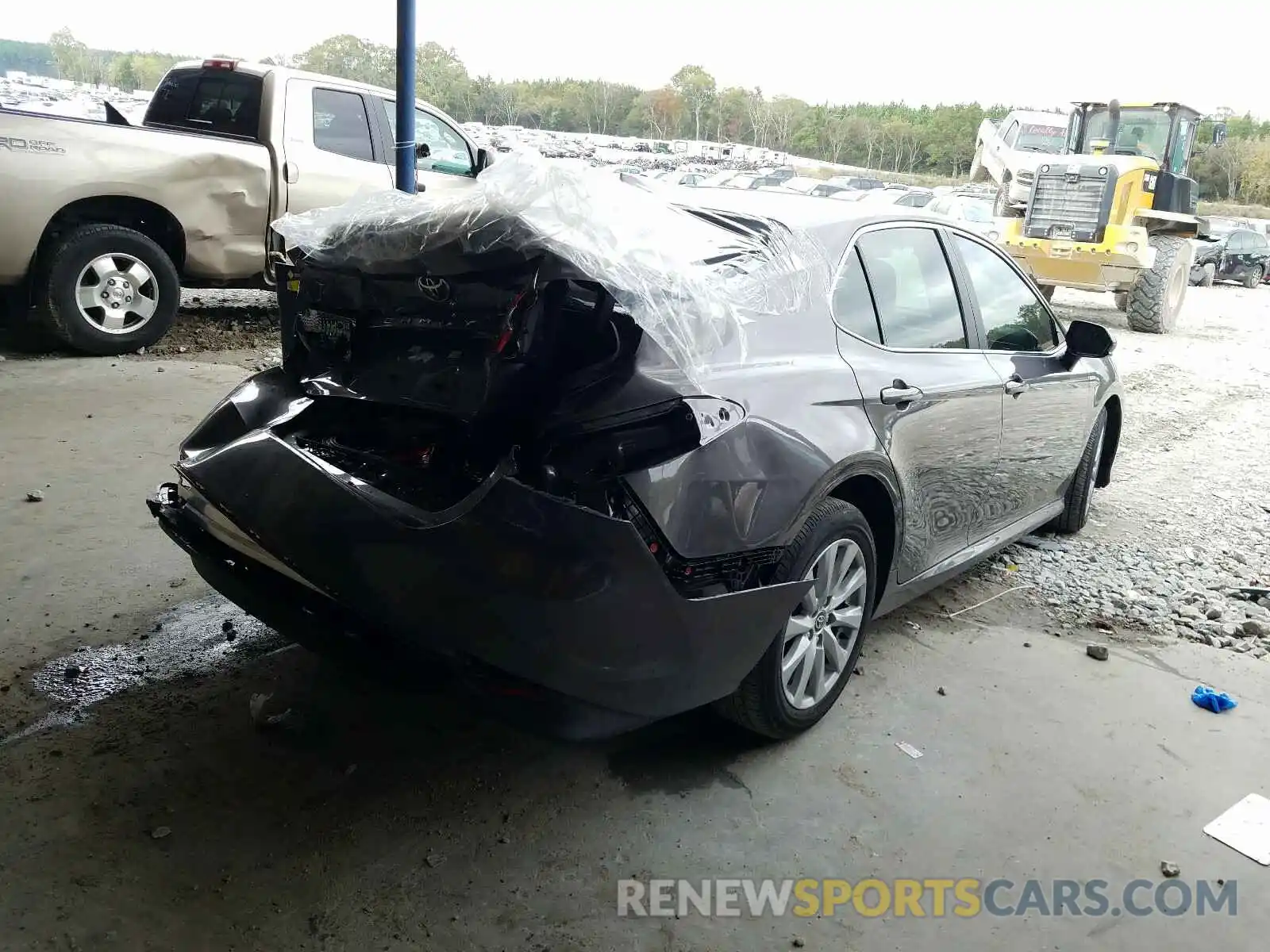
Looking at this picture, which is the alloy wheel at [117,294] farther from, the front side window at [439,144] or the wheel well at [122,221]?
the front side window at [439,144]

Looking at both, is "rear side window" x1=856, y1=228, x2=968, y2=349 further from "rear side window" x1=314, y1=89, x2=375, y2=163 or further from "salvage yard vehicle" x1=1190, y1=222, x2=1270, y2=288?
"salvage yard vehicle" x1=1190, y1=222, x2=1270, y2=288

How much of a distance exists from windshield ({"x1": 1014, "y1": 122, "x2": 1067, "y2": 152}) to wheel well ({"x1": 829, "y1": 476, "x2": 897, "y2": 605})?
15.5 metres

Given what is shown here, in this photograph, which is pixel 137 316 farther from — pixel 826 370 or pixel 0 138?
pixel 826 370

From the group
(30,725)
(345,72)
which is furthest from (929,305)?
(345,72)

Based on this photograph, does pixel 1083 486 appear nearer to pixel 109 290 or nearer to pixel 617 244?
pixel 617 244

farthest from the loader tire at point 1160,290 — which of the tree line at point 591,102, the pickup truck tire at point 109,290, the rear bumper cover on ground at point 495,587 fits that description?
the rear bumper cover on ground at point 495,587

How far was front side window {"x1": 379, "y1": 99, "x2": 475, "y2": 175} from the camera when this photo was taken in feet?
27.5

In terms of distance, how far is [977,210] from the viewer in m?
17.8

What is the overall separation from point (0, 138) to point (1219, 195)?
32.6 metres

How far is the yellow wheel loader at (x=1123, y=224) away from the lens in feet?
42.4

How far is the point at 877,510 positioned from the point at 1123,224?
12127 mm

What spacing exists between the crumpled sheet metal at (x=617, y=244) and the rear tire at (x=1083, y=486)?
2551mm

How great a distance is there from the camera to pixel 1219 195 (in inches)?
1174

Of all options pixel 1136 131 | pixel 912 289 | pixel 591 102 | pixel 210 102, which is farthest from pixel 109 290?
pixel 1136 131
